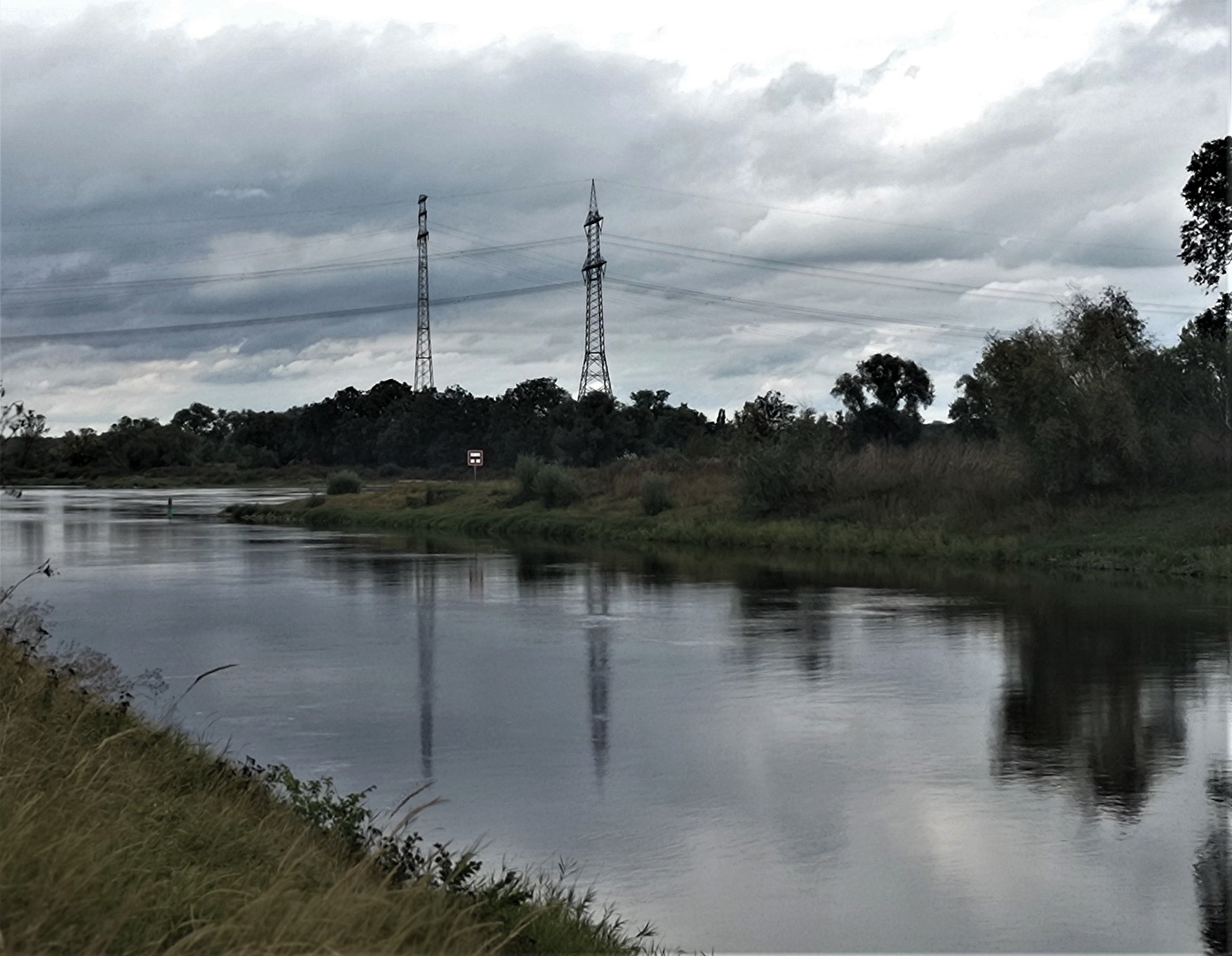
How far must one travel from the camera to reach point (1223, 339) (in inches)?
1756

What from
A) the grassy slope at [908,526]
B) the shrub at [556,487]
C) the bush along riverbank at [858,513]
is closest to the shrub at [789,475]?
the bush along riverbank at [858,513]

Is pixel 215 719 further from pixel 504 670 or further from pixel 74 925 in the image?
pixel 74 925

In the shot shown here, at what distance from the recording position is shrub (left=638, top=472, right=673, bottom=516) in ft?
189

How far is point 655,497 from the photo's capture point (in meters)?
57.7

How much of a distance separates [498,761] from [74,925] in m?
9.01

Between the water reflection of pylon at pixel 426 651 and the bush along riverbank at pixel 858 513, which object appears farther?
the bush along riverbank at pixel 858 513

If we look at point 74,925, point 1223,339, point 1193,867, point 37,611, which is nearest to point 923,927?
point 1193,867

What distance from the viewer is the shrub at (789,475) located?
5075cm

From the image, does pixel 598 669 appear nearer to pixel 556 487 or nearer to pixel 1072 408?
pixel 1072 408

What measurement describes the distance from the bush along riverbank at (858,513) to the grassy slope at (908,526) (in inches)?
2.3

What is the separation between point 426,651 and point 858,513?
2736cm

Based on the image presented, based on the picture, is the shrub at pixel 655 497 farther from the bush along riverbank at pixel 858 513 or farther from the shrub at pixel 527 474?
the shrub at pixel 527 474

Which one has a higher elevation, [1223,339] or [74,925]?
[1223,339]

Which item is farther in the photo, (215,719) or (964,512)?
(964,512)
